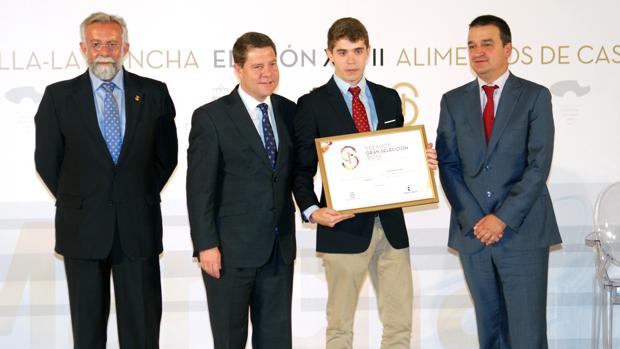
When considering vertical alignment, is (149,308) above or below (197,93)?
below

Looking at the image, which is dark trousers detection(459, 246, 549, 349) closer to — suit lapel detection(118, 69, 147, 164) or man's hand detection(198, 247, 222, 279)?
man's hand detection(198, 247, 222, 279)

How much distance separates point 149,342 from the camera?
414 centimetres

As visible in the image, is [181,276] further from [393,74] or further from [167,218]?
[393,74]

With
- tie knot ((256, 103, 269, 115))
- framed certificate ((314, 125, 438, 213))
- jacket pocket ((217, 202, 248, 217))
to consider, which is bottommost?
jacket pocket ((217, 202, 248, 217))

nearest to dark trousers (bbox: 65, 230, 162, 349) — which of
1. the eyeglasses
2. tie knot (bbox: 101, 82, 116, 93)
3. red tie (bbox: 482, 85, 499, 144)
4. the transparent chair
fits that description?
tie knot (bbox: 101, 82, 116, 93)

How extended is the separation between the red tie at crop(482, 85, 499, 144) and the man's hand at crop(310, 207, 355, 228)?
875 mm

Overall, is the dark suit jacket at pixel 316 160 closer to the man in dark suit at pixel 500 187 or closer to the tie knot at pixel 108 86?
the man in dark suit at pixel 500 187

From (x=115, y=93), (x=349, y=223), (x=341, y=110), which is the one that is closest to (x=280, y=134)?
(x=341, y=110)

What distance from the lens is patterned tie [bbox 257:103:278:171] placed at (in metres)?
3.81

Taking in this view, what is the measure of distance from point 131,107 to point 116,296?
1.00 metres

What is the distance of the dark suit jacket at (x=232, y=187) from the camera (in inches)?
146

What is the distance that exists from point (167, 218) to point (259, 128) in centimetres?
177

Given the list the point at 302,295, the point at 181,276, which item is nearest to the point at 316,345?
the point at 302,295

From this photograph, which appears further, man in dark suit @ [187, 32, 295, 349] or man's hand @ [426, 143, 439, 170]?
man's hand @ [426, 143, 439, 170]
